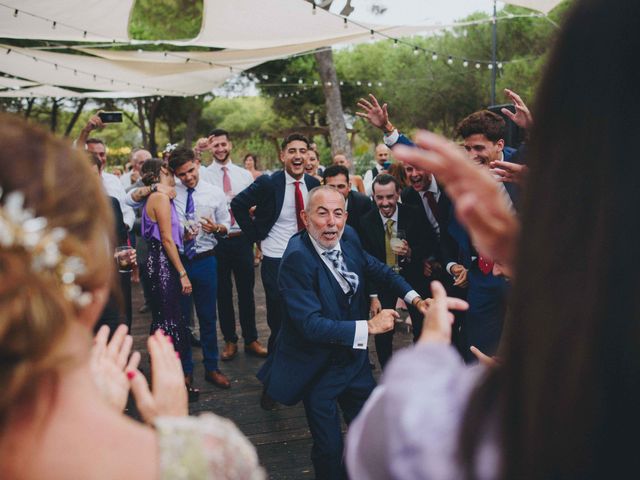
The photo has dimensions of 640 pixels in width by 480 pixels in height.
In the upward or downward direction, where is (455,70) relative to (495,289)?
upward

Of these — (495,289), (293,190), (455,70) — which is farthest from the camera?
(455,70)

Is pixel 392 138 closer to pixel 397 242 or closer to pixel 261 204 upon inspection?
pixel 397 242

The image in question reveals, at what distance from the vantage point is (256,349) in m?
5.26

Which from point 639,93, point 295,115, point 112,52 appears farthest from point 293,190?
point 295,115

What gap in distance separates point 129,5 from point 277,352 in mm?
5332

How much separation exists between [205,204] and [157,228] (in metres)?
0.60

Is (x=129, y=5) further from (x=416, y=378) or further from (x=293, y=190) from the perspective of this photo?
(x=416, y=378)

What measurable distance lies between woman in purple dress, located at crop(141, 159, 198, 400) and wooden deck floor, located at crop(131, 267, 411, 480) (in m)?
0.25

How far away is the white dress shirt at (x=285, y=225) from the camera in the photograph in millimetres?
4664

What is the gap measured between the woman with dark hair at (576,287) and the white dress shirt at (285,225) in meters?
3.89

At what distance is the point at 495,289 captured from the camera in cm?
335

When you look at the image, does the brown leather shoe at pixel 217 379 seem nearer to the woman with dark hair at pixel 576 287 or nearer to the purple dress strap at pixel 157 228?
the purple dress strap at pixel 157 228

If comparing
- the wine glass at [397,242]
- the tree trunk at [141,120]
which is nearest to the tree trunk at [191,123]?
the tree trunk at [141,120]

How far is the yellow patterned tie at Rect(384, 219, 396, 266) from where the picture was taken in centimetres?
455
